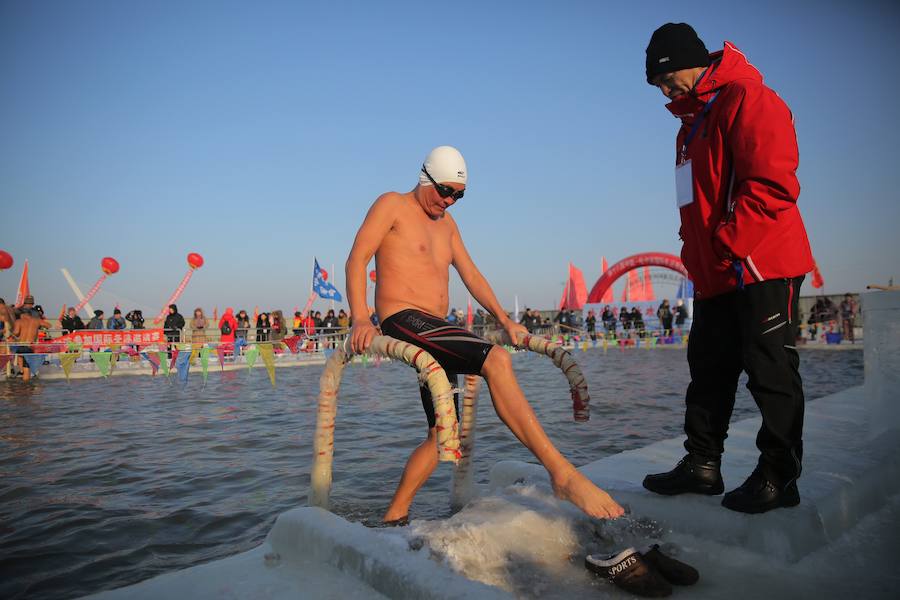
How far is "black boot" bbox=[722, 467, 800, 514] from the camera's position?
2.02 m

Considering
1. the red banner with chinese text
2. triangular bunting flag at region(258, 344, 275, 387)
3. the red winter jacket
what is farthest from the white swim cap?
the red banner with chinese text

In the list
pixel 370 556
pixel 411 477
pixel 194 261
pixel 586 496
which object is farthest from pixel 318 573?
pixel 194 261

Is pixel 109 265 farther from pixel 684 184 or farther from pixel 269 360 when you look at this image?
pixel 684 184

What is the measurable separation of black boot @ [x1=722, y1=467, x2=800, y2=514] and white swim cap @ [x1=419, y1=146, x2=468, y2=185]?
187cm

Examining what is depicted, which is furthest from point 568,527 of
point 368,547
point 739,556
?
point 368,547

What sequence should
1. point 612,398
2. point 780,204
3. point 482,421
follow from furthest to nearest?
point 612,398 → point 482,421 → point 780,204

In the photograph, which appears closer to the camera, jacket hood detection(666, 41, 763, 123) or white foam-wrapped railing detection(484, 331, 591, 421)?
jacket hood detection(666, 41, 763, 123)

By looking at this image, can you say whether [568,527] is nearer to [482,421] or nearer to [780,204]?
[780,204]

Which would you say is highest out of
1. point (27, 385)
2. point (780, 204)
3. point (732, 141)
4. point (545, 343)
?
point (732, 141)

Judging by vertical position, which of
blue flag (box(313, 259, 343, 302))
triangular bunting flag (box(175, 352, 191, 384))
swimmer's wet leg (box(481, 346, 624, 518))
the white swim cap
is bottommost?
triangular bunting flag (box(175, 352, 191, 384))

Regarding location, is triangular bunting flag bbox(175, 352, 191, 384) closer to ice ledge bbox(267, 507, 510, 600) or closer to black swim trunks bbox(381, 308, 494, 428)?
black swim trunks bbox(381, 308, 494, 428)

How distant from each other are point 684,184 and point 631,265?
33.9 m

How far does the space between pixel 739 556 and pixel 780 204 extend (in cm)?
125

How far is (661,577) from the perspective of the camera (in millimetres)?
1727
